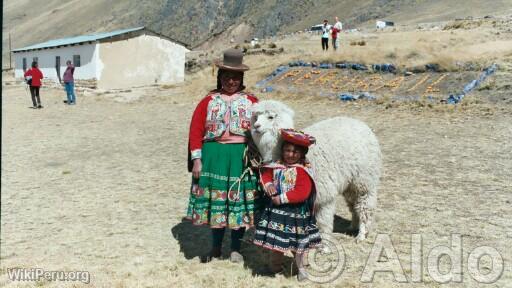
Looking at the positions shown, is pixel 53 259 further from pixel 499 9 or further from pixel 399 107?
pixel 499 9

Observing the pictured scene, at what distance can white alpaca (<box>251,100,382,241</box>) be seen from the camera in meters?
4.08

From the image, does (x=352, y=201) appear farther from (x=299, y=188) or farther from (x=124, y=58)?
(x=124, y=58)

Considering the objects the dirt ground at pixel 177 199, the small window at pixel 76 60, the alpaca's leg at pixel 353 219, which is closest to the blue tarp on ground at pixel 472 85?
the dirt ground at pixel 177 199

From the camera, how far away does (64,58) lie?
28.4 meters

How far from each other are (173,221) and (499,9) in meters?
48.4

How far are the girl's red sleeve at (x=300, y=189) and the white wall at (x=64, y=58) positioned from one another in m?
23.0

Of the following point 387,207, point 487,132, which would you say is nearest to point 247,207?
point 387,207

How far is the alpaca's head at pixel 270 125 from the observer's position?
405 centimetres

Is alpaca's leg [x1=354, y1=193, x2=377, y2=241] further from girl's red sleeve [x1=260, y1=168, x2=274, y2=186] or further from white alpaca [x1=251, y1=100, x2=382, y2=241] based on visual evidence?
girl's red sleeve [x1=260, y1=168, x2=274, y2=186]

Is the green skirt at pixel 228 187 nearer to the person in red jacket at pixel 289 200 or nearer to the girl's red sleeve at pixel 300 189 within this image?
the person in red jacket at pixel 289 200

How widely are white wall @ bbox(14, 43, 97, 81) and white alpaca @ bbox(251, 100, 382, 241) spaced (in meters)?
22.2

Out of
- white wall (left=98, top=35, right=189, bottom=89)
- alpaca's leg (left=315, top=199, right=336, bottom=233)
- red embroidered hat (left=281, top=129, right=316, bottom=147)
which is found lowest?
alpaca's leg (left=315, top=199, right=336, bottom=233)

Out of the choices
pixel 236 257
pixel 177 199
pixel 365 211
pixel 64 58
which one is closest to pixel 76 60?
pixel 64 58

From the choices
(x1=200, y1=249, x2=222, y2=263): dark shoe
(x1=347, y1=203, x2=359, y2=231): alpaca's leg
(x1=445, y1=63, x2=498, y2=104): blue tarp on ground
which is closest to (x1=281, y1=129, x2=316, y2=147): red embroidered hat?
(x1=200, y1=249, x2=222, y2=263): dark shoe
